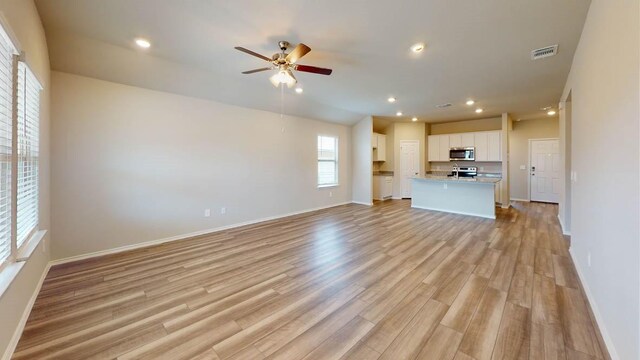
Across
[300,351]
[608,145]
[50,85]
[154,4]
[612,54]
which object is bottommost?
[300,351]

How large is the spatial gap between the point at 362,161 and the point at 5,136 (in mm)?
6926

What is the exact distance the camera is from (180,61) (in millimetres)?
3568

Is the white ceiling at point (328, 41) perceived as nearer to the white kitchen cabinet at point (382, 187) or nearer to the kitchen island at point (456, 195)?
the kitchen island at point (456, 195)

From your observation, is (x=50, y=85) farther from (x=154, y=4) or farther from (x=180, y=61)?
(x=154, y=4)

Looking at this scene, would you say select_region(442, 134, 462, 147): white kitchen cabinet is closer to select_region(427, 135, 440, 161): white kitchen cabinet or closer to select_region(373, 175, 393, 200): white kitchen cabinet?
select_region(427, 135, 440, 161): white kitchen cabinet

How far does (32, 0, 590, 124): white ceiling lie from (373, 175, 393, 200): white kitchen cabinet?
4.11m

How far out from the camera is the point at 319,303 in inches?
89.5

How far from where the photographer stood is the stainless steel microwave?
780 centimetres

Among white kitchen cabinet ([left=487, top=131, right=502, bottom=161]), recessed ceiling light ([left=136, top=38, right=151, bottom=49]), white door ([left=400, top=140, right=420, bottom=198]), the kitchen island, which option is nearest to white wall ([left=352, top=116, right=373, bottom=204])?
the kitchen island

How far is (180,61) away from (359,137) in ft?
17.4

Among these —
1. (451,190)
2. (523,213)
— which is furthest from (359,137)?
(523,213)

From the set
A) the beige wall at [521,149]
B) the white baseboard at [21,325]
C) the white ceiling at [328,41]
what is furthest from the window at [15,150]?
the beige wall at [521,149]

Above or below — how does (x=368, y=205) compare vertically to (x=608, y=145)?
below

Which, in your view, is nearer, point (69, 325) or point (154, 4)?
point (69, 325)
